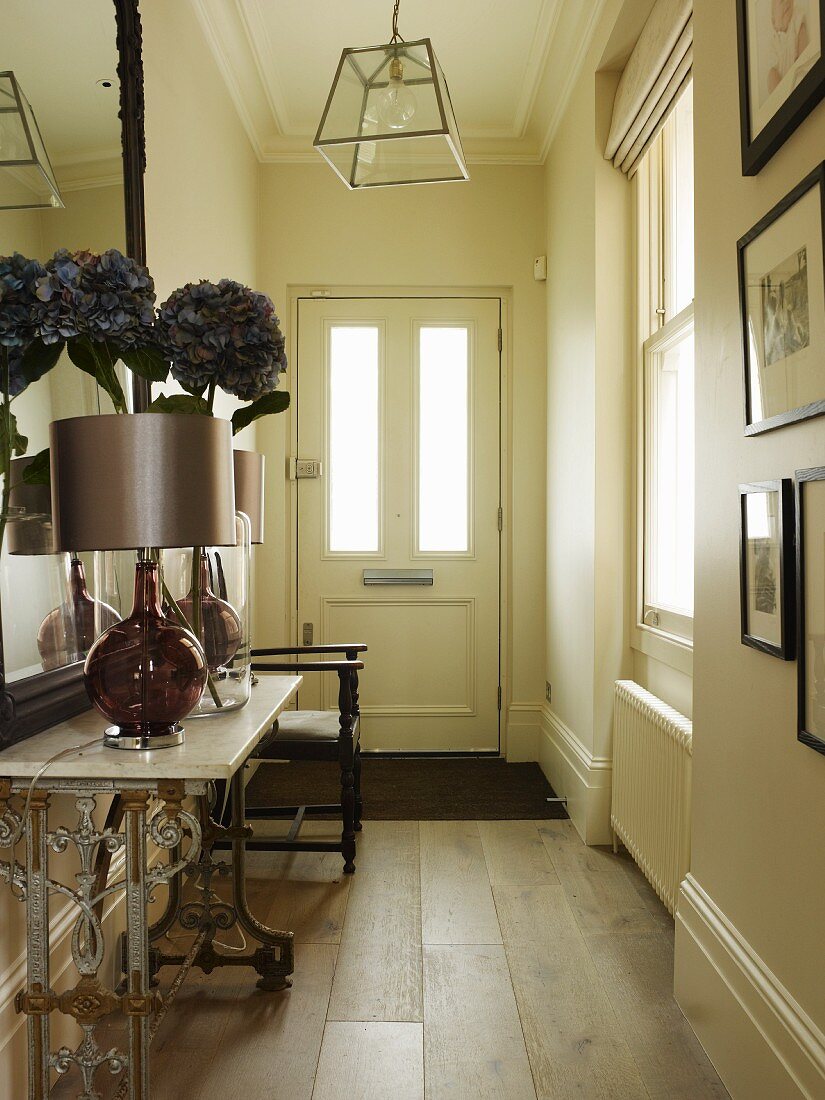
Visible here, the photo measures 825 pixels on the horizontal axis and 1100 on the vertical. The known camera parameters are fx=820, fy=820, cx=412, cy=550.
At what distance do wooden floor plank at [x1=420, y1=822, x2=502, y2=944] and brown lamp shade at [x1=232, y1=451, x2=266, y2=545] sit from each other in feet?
4.22

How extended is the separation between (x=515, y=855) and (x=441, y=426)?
7.24 ft

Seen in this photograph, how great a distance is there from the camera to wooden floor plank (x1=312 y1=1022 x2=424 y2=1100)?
5.56ft

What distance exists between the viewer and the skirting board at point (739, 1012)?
1.42m

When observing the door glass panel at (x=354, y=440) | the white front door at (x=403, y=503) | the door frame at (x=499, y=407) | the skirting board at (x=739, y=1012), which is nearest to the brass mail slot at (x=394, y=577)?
the white front door at (x=403, y=503)

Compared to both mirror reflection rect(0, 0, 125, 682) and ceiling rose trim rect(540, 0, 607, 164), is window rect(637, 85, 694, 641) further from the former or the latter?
mirror reflection rect(0, 0, 125, 682)

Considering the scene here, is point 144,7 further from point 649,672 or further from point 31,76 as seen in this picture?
point 649,672

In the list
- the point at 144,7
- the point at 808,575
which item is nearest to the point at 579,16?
the point at 144,7

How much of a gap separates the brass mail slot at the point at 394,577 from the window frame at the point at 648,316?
1.44 meters

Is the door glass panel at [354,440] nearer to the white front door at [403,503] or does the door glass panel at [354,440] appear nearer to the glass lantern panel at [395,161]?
the white front door at [403,503]

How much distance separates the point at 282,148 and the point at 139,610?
3390 millimetres

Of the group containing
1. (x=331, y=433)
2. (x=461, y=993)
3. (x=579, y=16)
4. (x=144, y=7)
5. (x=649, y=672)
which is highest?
(x=579, y=16)

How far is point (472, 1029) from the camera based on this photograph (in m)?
1.91

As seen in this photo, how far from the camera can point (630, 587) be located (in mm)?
3094

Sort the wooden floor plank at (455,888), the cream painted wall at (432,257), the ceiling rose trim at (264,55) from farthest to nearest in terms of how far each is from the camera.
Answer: the cream painted wall at (432,257) < the ceiling rose trim at (264,55) < the wooden floor plank at (455,888)
